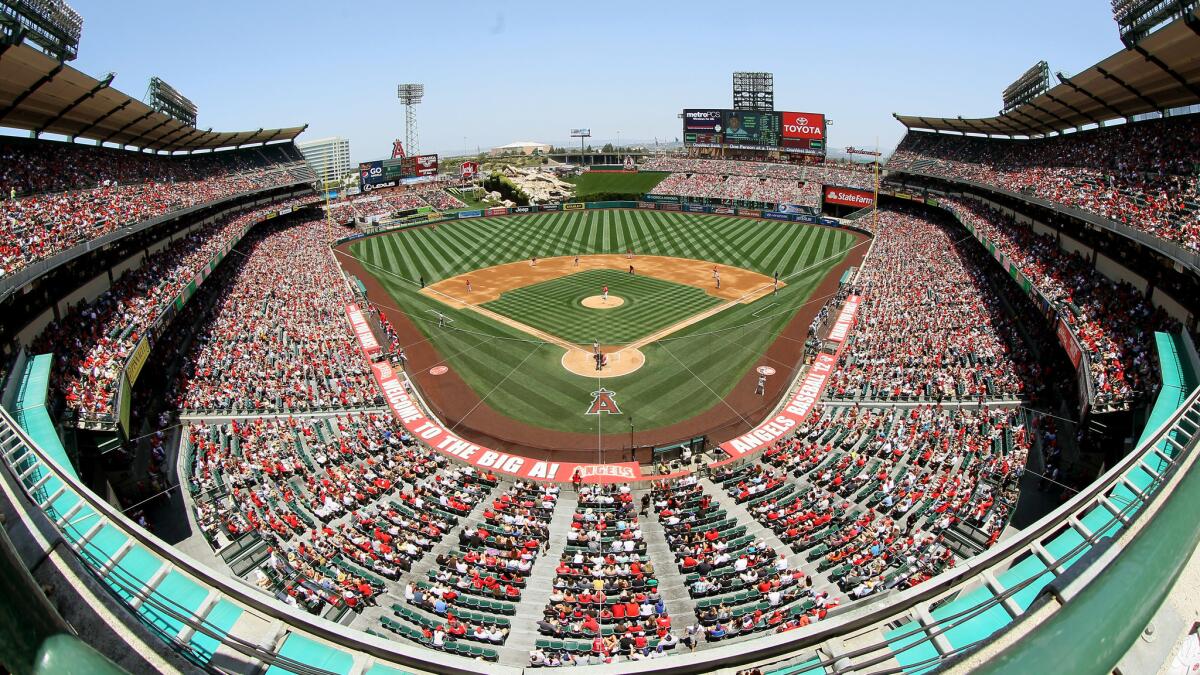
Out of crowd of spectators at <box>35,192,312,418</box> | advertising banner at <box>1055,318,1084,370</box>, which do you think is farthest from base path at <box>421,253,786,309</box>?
advertising banner at <box>1055,318,1084,370</box>

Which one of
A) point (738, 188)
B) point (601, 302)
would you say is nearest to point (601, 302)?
point (601, 302)

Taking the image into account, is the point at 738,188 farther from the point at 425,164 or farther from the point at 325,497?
the point at 325,497

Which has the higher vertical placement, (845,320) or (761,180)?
(761,180)

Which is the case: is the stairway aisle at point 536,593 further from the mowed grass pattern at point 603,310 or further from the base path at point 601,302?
the base path at point 601,302

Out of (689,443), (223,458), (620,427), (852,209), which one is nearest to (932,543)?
(689,443)

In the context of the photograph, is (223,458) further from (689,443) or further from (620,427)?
(689,443)
